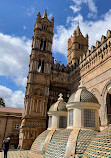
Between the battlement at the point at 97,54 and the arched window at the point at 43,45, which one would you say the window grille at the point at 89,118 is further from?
the arched window at the point at 43,45

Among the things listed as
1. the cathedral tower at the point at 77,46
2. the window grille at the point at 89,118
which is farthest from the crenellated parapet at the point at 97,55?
the cathedral tower at the point at 77,46

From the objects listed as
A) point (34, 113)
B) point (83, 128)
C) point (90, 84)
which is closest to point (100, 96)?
point (90, 84)

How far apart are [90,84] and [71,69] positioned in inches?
352

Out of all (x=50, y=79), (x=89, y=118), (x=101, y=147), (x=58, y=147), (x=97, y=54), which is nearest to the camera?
(x=101, y=147)

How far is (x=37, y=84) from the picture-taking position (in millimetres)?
25703

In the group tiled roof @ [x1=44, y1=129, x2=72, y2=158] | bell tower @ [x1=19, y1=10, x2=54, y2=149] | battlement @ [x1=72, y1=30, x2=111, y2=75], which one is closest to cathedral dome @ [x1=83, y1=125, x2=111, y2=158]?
tiled roof @ [x1=44, y1=129, x2=72, y2=158]

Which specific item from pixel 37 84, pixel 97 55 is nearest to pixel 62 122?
pixel 97 55

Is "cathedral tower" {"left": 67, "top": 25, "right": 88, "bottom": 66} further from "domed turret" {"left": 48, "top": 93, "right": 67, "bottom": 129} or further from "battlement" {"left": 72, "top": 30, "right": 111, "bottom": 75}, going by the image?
"domed turret" {"left": 48, "top": 93, "right": 67, "bottom": 129}

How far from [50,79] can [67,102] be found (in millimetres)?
15205

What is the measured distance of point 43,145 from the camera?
1272cm

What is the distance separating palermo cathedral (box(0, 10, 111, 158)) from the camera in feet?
30.6

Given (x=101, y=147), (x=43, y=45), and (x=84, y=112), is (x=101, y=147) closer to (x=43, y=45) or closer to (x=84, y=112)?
(x=84, y=112)

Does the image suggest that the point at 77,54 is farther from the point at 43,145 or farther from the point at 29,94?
the point at 43,145

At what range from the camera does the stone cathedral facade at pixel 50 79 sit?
18094 millimetres
